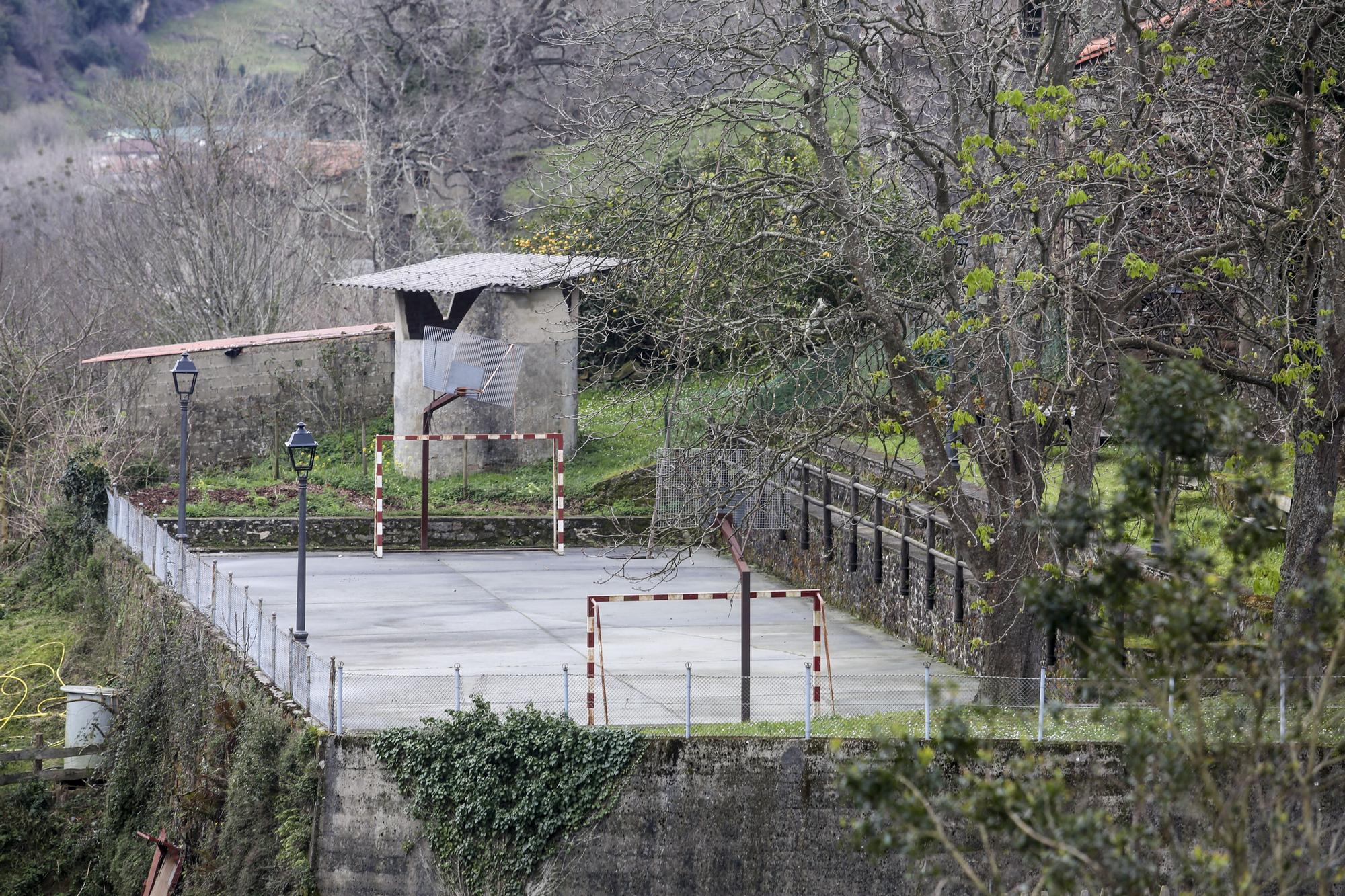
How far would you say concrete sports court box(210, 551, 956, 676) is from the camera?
18969 mm

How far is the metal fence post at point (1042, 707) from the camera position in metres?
14.8

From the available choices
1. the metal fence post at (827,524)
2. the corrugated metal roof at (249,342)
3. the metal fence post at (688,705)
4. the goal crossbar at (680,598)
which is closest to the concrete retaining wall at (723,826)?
the metal fence post at (688,705)

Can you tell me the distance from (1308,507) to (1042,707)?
3495mm

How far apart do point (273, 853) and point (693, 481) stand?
6.04 m

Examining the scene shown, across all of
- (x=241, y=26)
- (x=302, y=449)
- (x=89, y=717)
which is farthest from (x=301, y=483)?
(x=241, y=26)

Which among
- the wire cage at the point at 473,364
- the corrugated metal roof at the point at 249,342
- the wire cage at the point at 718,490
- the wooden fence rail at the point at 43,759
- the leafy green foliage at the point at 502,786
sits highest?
the corrugated metal roof at the point at 249,342

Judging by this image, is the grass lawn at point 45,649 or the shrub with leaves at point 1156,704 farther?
the grass lawn at point 45,649

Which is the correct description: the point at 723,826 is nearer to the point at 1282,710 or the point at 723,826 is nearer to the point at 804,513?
the point at 1282,710

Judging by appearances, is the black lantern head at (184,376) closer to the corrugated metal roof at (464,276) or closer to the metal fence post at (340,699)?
the corrugated metal roof at (464,276)

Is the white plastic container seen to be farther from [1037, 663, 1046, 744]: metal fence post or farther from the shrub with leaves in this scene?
the shrub with leaves

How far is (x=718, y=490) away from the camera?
16.7 metres

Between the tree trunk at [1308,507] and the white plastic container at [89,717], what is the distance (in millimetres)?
14304

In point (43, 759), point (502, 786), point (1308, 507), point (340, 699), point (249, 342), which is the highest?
point (249, 342)

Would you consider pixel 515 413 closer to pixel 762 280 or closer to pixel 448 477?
pixel 448 477
